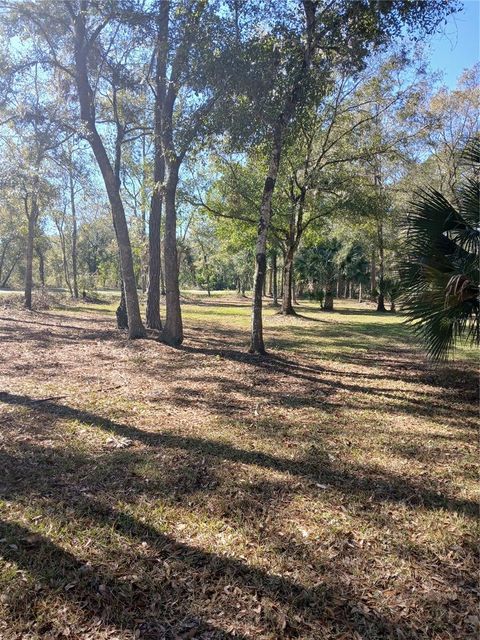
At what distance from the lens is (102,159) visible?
358 inches

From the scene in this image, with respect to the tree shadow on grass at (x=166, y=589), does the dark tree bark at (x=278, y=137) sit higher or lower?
higher

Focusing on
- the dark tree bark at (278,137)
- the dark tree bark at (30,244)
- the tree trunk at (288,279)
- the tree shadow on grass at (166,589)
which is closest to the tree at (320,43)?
the dark tree bark at (278,137)

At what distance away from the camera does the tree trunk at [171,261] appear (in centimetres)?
870

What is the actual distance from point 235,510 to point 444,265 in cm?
401

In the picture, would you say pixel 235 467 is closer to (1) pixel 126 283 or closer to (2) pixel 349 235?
(1) pixel 126 283

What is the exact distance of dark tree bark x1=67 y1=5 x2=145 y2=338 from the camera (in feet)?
27.4

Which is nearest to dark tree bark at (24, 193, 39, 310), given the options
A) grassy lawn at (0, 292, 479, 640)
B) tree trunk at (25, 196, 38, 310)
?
tree trunk at (25, 196, 38, 310)

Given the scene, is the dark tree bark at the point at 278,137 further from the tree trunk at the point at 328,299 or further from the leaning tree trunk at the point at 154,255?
the tree trunk at the point at 328,299

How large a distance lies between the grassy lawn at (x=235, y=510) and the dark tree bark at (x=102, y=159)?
359 centimetres

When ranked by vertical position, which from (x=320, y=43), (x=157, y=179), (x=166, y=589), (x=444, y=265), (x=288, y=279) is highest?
(x=320, y=43)

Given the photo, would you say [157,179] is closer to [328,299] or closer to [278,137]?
[278,137]

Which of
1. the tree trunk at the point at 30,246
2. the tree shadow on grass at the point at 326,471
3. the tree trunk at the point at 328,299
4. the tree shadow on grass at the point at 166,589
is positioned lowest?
the tree shadow on grass at the point at 166,589

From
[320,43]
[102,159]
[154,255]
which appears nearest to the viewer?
[320,43]

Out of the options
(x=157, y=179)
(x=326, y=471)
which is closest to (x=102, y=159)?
(x=157, y=179)
